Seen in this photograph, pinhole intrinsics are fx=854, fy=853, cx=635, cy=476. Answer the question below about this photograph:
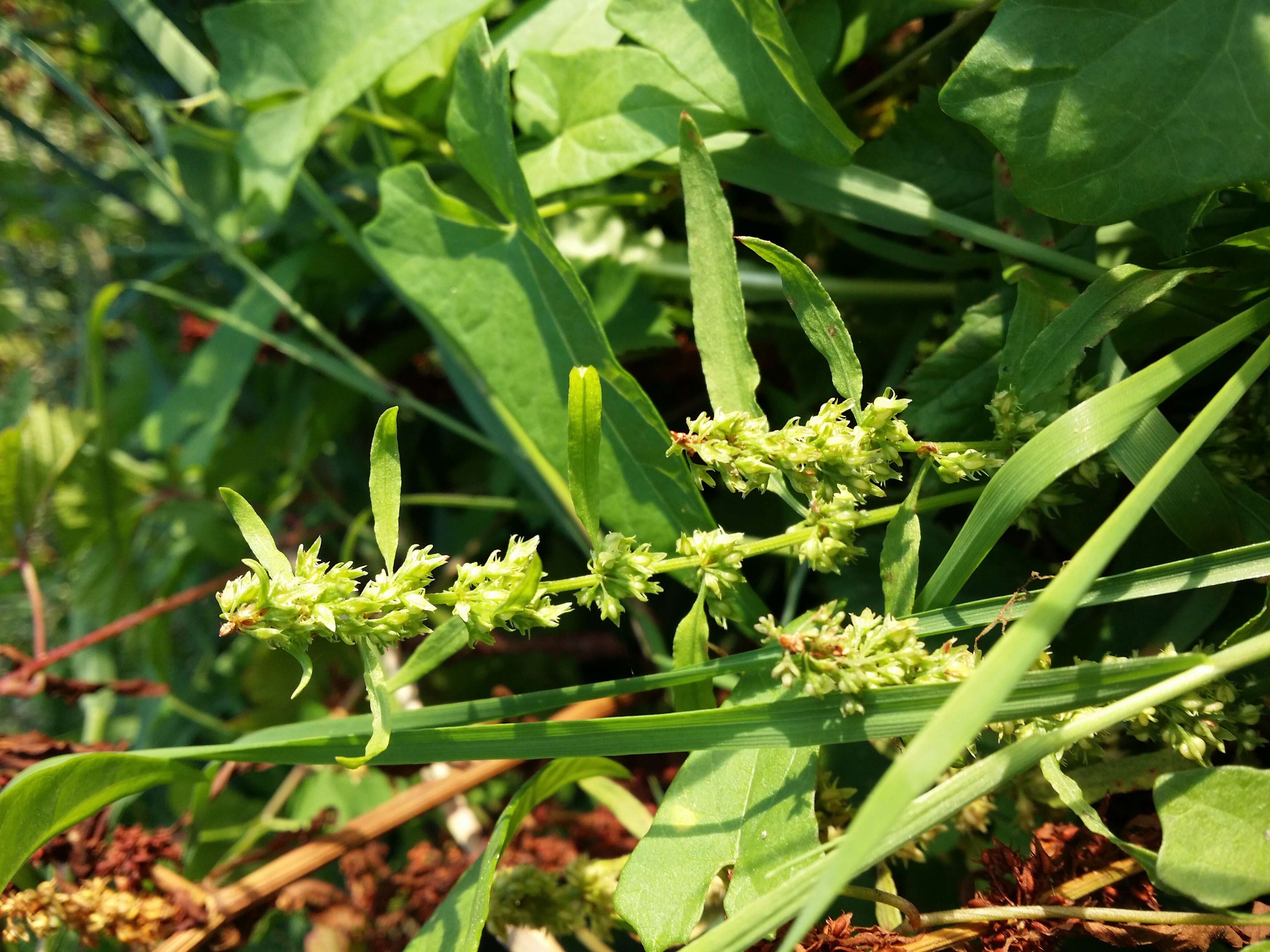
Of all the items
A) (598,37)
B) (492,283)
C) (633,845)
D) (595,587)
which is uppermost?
(598,37)

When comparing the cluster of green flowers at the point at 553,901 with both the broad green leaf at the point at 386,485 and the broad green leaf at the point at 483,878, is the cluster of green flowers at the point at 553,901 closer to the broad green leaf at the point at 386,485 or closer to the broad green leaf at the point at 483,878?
the broad green leaf at the point at 483,878

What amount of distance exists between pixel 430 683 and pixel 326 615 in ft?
2.64

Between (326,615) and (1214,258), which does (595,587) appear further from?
(1214,258)

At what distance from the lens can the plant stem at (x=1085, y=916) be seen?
1.71 feet

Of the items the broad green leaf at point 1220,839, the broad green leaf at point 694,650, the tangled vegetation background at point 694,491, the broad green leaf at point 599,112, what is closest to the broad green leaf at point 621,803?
the tangled vegetation background at point 694,491

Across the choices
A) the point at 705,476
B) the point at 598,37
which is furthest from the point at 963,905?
the point at 598,37

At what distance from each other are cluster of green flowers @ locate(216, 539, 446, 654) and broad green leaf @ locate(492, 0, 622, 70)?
607mm

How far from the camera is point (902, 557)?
0.55 meters

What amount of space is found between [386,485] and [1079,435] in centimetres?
42

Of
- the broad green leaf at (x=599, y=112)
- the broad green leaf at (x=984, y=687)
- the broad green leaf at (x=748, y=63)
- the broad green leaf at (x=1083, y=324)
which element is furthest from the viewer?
the broad green leaf at (x=599, y=112)

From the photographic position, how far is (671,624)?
3.53ft

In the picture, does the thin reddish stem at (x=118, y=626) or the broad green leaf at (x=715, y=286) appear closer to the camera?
the broad green leaf at (x=715, y=286)

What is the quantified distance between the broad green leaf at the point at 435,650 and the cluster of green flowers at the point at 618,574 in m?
0.09

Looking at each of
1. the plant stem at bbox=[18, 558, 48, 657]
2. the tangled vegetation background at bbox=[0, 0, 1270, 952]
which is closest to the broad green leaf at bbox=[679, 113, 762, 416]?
the tangled vegetation background at bbox=[0, 0, 1270, 952]
